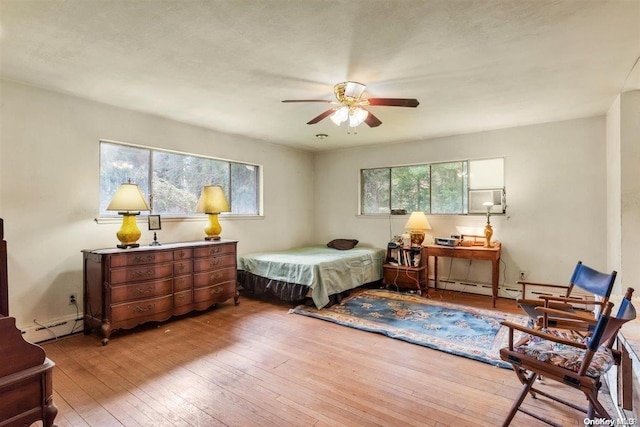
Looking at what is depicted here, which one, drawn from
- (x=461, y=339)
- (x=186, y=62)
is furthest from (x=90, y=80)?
(x=461, y=339)

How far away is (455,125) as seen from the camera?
4352 mm

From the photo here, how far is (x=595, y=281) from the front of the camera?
2488 millimetres

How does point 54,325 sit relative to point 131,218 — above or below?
below

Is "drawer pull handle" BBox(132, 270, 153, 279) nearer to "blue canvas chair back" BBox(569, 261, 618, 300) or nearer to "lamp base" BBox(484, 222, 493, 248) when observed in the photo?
"blue canvas chair back" BBox(569, 261, 618, 300)

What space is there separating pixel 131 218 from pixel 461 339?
3504mm

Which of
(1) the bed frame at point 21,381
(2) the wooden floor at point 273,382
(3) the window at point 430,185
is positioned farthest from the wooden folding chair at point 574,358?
(3) the window at point 430,185

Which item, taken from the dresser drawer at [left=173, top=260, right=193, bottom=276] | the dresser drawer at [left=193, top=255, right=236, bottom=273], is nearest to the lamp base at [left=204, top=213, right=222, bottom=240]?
the dresser drawer at [left=193, top=255, right=236, bottom=273]

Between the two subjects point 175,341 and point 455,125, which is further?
point 455,125

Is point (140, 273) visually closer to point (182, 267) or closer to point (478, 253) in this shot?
point (182, 267)

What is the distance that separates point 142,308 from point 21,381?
1.97 m

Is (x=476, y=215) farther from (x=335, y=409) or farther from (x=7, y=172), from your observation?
(x=7, y=172)

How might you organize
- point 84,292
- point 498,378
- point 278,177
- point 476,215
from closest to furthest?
1. point 498,378
2. point 84,292
3. point 476,215
4. point 278,177

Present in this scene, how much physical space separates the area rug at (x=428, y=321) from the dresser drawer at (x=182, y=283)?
1250 millimetres

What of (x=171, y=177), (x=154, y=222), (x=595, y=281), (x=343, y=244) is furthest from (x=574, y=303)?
(x=171, y=177)
